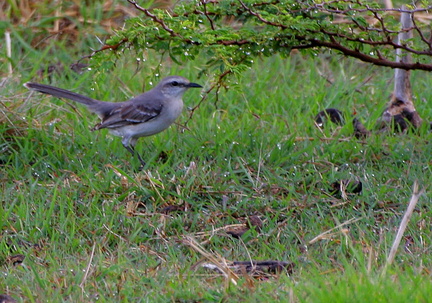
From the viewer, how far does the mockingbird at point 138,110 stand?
7.26 m

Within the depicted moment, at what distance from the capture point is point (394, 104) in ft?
25.2

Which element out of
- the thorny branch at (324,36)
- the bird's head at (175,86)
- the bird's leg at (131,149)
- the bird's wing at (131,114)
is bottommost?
the bird's leg at (131,149)

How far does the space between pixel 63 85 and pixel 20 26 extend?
5.20 ft

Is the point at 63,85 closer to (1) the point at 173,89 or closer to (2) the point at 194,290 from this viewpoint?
(1) the point at 173,89

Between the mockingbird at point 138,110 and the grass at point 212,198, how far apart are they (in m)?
0.15

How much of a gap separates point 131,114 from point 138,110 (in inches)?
5.6

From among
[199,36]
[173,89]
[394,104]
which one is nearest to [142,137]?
[173,89]

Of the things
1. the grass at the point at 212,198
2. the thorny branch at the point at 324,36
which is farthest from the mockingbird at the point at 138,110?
the thorny branch at the point at 324,36

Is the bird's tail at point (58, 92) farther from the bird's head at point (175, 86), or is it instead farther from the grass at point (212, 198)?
the bird's head at point (175, 86)

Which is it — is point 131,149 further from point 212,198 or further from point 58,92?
point 212,198

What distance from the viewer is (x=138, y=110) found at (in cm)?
751

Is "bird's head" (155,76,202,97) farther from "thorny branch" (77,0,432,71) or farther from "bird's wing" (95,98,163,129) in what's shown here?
"thorny branch" (77,0,432,71)

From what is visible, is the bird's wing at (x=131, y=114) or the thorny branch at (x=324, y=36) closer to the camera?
the thorny branch at (x=324, y=36)

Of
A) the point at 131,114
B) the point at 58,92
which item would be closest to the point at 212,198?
the point at 131,114
